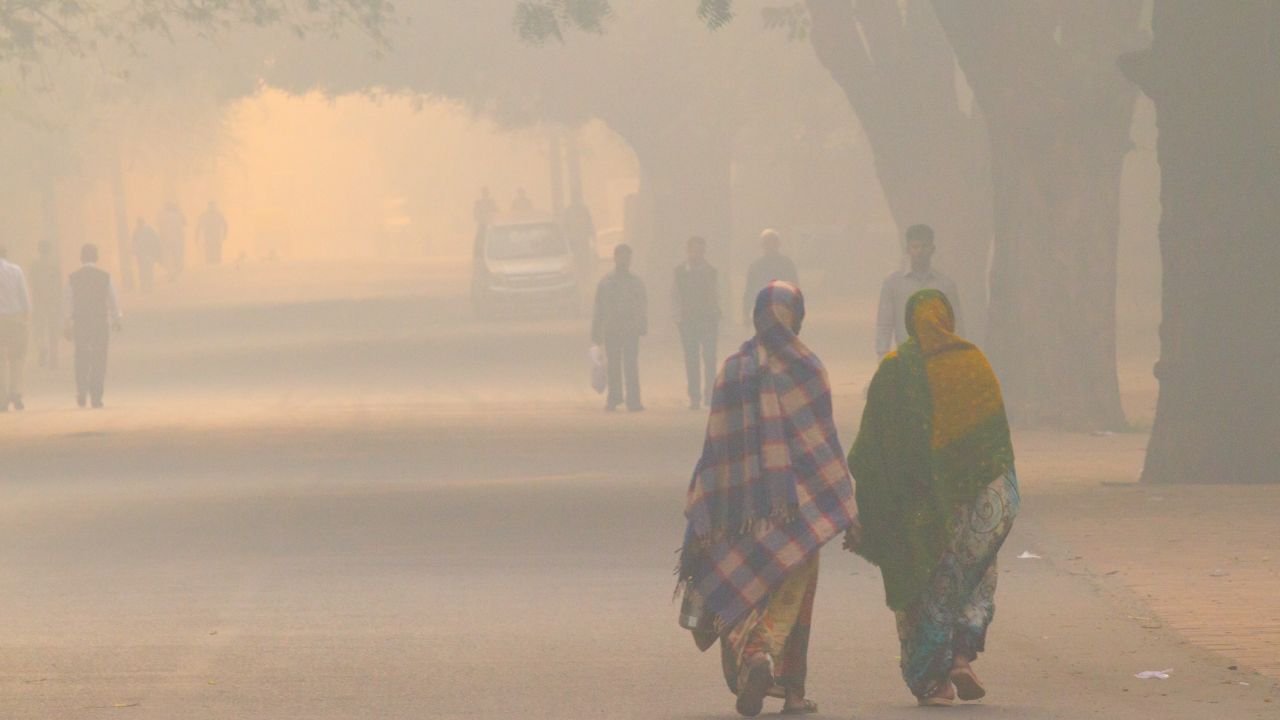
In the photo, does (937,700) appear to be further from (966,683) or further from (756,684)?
(756,684)

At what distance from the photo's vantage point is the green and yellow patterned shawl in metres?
7.82

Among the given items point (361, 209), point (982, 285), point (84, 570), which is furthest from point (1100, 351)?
point (361, 209)

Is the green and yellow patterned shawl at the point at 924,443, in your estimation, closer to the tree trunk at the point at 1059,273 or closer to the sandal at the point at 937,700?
the sandal at the point at 937,700

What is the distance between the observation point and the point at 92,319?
999 inches

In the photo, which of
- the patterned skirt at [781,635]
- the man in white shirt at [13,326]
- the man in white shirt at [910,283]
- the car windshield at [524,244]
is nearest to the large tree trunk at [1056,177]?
the man in white shirt at [910,283]

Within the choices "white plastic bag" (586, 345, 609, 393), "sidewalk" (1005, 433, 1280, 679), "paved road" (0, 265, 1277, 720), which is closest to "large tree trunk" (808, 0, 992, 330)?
"paved road" (0, 265, 1277, 720)

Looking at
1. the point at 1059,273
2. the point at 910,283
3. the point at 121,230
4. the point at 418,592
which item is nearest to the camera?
the point at 418,592

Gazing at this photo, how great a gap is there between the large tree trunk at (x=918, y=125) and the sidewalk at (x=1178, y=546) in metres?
6.26

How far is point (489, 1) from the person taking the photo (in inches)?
1665

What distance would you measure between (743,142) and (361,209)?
279 feet

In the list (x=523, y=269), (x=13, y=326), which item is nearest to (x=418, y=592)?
(x=13, y=326)

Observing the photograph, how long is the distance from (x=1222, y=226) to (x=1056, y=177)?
4988 mm

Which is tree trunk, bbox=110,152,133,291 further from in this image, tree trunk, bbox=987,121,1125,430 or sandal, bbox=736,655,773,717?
sandal, bbox=736,655,773,717

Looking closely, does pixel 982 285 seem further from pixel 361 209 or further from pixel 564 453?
pixel 361 209
